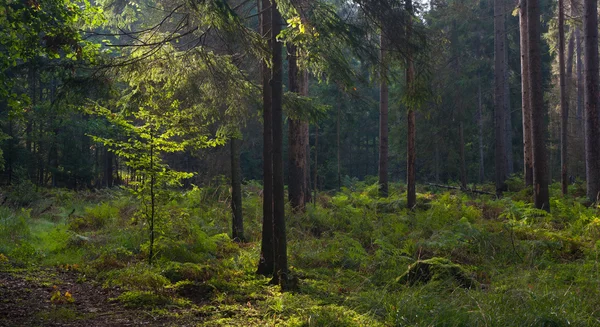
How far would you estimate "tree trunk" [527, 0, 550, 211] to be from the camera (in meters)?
11.8

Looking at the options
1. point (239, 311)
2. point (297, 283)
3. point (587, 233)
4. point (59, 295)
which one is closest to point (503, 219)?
point (587, 233)

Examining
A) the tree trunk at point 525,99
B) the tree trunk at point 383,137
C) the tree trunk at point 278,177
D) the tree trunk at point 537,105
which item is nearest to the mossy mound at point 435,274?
the tree trunk at point 278,177

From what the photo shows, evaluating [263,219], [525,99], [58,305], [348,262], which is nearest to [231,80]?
[263,219]

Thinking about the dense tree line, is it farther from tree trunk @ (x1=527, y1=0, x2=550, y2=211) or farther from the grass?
the grass

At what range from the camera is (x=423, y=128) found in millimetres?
27688

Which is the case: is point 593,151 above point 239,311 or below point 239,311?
above

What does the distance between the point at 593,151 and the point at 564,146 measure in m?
5.68

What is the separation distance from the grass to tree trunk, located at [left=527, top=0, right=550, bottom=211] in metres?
0.64

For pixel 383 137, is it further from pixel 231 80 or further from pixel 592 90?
pixel 231 80

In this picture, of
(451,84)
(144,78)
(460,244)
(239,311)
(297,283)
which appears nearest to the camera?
(239,311)

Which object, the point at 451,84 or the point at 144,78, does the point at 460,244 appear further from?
the point at 451,84

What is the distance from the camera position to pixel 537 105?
38.7 feet

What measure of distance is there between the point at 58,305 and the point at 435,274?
513 centimetres

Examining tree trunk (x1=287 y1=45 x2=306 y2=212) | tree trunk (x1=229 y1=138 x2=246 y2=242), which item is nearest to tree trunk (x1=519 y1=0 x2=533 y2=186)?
tree trunk (x1=287 y1=45 x2=306 y2=212)
